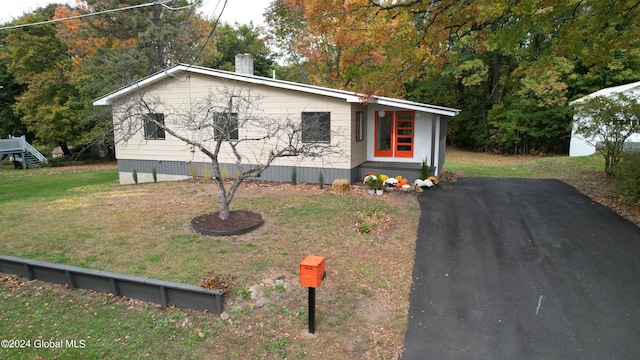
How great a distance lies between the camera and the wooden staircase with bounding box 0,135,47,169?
24406 mm

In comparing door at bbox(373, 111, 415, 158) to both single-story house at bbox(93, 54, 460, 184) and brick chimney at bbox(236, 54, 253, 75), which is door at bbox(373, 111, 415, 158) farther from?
brick chimney at bbox(236, 54, 253, 75)

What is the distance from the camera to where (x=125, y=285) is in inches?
208

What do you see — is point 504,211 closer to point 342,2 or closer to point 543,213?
point 543,213

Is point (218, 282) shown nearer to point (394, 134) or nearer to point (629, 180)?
point (629, 180)

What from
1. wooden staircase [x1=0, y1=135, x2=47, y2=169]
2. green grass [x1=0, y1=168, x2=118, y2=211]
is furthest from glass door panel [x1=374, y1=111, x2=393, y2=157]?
wooden staircase [x1=0, y1=135, x2=47, y2=169]

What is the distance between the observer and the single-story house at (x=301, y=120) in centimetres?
1200

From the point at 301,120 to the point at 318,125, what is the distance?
2.08 ft

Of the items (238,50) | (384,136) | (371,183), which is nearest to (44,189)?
(371,183)

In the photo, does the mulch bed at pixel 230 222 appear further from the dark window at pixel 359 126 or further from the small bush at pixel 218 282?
the dark window at pixel 359 126

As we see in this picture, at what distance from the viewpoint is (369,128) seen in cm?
1379

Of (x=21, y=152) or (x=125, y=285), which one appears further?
(x=21, y=152)

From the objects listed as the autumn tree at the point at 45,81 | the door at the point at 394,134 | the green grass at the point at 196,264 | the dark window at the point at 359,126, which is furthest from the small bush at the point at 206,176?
A: the autumn tree at the point at 45,81

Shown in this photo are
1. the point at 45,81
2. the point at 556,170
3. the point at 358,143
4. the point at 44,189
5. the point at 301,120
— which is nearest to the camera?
the point at 301,120

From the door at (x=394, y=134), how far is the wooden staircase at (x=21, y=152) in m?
23.5
